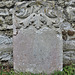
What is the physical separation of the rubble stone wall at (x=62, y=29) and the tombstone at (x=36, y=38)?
284mm

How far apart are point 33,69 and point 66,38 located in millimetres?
642

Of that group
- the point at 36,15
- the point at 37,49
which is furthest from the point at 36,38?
the point at 36,15

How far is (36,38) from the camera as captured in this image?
3.89 ft

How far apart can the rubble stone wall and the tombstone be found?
0.93 ft

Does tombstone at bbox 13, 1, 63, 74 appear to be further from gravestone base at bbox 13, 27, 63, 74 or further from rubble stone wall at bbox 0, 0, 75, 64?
rubble stone wall at bbox 0, 0, 75, 64

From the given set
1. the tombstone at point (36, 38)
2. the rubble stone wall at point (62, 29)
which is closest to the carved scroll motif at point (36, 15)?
the tombstone at point (36, 38)

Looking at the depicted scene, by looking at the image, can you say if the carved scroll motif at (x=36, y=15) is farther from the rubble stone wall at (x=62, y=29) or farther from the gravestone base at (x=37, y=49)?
the rubble stone wall at (x=62, y=29)

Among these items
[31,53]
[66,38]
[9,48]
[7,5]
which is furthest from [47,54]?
[7,5]

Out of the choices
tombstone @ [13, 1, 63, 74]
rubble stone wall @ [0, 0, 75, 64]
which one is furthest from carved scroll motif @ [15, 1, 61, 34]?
rubble stone wall @ [0, 0, 75, 64]

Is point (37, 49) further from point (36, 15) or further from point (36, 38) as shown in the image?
point (36, 15)

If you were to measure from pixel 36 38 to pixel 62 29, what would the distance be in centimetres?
49

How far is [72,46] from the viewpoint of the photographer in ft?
4.86

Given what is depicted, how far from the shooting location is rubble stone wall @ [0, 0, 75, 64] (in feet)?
4.83

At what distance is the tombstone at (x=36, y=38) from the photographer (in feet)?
3.91
